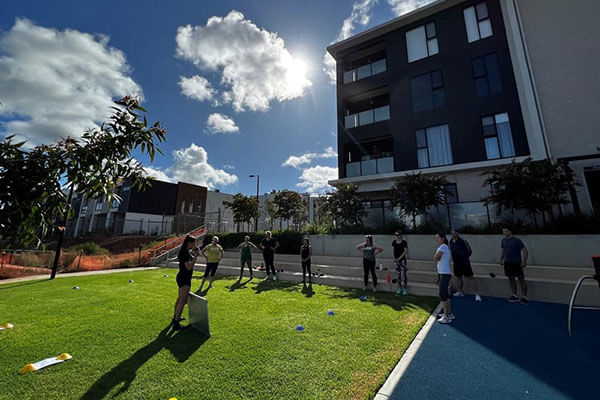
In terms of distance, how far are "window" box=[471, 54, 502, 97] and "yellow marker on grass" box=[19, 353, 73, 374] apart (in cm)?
2001

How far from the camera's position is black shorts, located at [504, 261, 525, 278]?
22.4ft

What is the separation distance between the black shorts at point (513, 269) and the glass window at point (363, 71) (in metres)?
16.1

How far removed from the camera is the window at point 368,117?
56.9 feet

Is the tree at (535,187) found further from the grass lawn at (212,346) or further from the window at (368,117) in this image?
the window at (368,117)

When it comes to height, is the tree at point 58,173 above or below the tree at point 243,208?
below

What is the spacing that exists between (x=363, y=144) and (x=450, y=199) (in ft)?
24.1

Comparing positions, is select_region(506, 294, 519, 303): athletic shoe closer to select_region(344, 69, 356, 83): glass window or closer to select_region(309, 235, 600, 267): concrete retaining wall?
select_region(309, 235, 600, 267): concrete retaining wall

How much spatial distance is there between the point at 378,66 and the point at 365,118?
4.12 m

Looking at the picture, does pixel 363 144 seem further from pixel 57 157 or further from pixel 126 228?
pixel 126 228

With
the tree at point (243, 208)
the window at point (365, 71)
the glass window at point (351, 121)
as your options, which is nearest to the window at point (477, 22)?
the window at point (365, 71)

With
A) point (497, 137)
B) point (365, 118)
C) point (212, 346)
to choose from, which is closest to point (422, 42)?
point (365, 118)

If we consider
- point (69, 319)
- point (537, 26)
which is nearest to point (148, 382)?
point (69, 319)

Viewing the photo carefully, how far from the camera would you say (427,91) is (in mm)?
16234

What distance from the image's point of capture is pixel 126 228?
31.6 m
